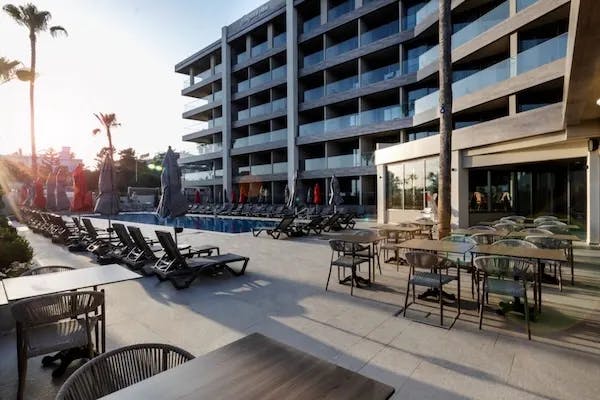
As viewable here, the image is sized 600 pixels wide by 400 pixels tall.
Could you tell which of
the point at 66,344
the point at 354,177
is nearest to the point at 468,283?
the point at 66,344

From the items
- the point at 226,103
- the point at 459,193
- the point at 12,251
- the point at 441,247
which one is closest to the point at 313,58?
the point at 226,103

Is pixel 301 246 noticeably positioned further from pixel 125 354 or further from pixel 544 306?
pixel 125 354

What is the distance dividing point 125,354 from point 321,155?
29690mm

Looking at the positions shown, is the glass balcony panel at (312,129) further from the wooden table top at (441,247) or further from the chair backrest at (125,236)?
the wooden table top at (441,247)

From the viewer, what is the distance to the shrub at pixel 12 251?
5.82m

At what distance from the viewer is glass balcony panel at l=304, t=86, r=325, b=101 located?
28234 millimetres

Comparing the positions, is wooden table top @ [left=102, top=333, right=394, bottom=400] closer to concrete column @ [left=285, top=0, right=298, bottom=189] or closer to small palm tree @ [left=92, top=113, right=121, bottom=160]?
concrete column @ [left=285, top=0, right=298, bottom=189]

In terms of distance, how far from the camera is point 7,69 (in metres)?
12.1

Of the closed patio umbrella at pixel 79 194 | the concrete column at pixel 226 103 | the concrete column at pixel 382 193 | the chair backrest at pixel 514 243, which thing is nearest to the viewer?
the chair backrest at pixel 514 243

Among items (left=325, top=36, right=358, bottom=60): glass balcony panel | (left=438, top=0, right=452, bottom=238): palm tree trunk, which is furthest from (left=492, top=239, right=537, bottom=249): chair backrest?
(left=325, top=36, right=358, bottom=60): glass balcony panel

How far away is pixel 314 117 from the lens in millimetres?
30812

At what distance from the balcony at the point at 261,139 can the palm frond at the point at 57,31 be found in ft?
53.8

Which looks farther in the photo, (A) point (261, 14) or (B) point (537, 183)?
(A) point (261, 14)

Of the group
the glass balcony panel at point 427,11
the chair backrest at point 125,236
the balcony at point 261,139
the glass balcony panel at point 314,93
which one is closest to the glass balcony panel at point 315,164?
the balcony at point 261,139
